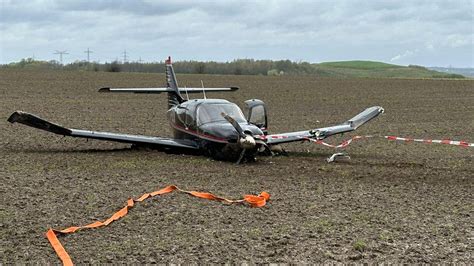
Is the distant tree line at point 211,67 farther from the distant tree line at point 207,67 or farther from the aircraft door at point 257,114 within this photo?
the aircraft door at point 257,114

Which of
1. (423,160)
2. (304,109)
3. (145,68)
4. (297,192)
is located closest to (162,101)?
(304,109)

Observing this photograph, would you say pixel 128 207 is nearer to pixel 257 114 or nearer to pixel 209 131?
pixel 209 131

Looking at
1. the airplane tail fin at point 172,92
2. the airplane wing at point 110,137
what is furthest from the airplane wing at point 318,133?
the airplane tail fin at point 172,92

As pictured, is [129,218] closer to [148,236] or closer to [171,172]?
[148,236]

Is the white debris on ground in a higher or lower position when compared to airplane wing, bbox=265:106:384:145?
lower

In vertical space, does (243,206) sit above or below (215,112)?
below

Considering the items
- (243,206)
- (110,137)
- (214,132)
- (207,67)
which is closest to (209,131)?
(214,132)

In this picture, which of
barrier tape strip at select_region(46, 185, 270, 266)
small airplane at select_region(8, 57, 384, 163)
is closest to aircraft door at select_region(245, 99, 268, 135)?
small airplane at select_region(8, 57, 384, 163)

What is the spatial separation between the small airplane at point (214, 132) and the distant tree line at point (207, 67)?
7212cm

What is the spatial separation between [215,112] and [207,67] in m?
77.8

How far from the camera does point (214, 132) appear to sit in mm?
14234

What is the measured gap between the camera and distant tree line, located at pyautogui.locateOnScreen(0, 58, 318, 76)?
9138cm

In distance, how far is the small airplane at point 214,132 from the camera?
13711mm

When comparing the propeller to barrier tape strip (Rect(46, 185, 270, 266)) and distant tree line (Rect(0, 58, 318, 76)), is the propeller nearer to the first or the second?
barrier tape strip (Rect(46, 185, 270, 266))
